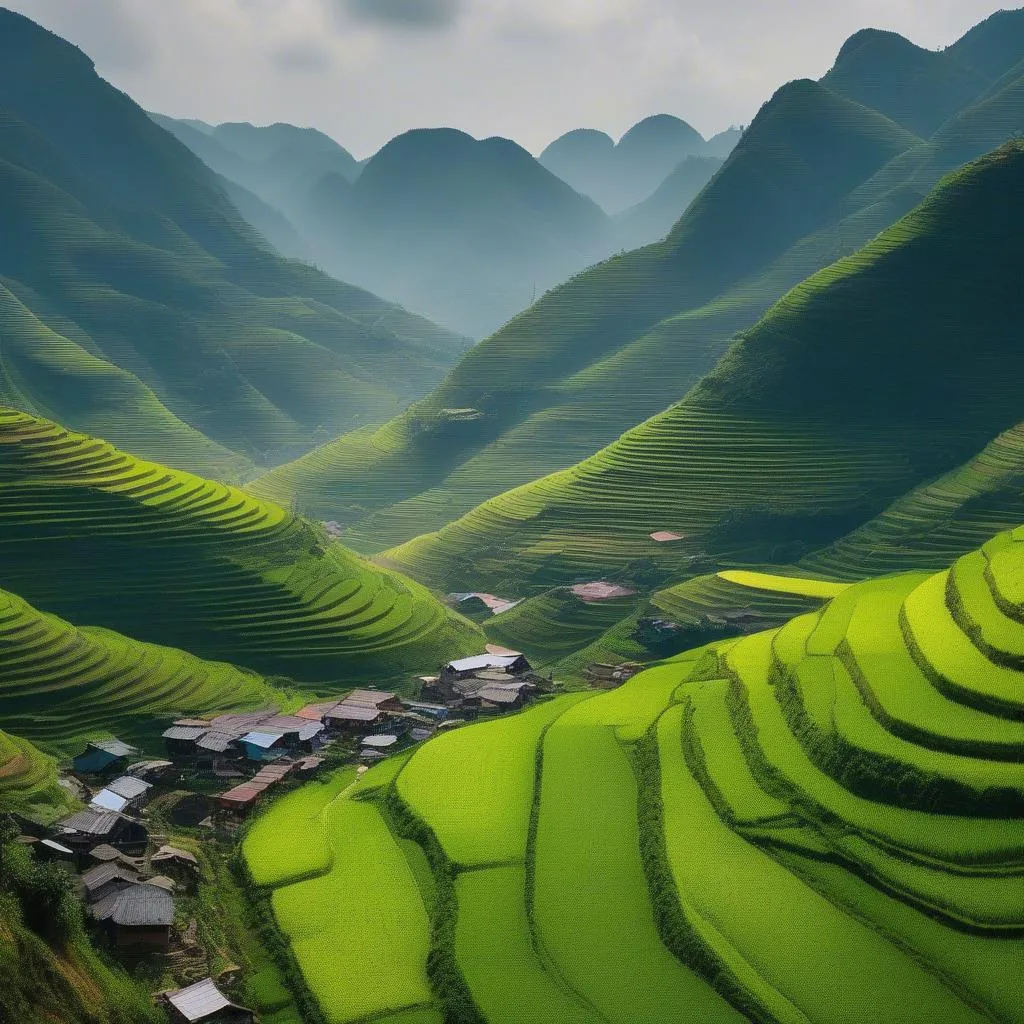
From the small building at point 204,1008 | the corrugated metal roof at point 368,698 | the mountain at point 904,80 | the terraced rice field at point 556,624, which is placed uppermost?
the mountain at point 904,80

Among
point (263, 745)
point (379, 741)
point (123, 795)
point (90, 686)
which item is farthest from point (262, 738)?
point (90, 686)

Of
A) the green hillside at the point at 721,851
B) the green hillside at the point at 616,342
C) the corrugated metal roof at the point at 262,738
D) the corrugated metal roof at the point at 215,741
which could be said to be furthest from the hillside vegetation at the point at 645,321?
the green hillside at the point at 721,851

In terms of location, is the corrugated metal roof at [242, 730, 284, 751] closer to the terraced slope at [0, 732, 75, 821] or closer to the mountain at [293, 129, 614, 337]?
the terraced slope at [0, 732, 75, 821]

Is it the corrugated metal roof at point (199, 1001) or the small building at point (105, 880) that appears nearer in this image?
the corrugated metal roof at point (199, 1001)

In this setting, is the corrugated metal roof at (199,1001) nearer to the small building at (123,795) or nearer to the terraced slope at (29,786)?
the terraced slope at (29,786)

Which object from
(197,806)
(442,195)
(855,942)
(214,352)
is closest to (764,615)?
(197,806)

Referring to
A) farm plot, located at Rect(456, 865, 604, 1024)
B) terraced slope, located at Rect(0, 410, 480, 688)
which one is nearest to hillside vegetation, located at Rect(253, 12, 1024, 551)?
terraced slope, located at Rect(0, 410, 480, 688)

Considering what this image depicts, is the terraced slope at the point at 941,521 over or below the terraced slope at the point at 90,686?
over
